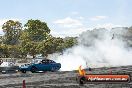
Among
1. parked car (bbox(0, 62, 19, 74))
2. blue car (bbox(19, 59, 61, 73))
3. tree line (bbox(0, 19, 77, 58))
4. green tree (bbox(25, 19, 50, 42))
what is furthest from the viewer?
green tree (bbox(25, 19, 50, 42))

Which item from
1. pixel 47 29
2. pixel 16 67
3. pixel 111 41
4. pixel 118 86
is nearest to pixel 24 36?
pixel 47 29

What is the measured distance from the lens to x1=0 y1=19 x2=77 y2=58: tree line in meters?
81.9

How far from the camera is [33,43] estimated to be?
85000mm

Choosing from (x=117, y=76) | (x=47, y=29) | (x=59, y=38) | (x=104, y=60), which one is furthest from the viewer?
(x=47, y=29)

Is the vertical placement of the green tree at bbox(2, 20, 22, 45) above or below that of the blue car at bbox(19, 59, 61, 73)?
above

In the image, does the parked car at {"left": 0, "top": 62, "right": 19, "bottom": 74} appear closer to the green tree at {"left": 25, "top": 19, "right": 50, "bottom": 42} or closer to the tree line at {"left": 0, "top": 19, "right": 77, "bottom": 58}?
the tree line at {"left": 0, "top": 19, "right": 77, "bottom": 58}

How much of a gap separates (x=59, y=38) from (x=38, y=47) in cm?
778

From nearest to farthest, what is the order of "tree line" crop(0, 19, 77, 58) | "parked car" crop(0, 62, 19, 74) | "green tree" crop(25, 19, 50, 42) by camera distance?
"parked car" crop(0, 62, 19, 74) → "tree line" crop(0, 19, 77, 58) → "green tree" crop(25, 19, 50, 42)

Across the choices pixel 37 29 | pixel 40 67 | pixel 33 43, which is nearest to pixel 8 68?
pixel 40 67

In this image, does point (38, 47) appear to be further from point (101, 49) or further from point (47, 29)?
point (101, 49)

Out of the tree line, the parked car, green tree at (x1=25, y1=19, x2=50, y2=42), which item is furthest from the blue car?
green tree at (x1=25, y1=19, x2=50, y2=42)

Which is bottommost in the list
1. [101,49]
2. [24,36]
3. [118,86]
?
[118,86]

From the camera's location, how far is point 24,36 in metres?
89.1

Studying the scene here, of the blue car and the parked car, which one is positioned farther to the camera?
the parked car
